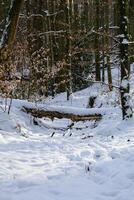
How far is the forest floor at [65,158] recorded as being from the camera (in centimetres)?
645

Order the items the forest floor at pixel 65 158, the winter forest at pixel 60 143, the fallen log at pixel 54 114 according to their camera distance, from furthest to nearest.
Result: the fallen log at pixel 54 114 → the winter forest at pixel 60 143 → the forest floor at pixel 65 158

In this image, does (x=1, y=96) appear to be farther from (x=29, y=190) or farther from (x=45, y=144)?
(x=29, y=190)

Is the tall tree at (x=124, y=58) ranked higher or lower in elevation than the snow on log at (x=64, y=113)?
higher

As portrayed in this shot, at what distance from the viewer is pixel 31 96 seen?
16.4 meters

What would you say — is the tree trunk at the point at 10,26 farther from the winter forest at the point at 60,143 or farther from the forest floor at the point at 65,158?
the forest floor at the point at 65,158

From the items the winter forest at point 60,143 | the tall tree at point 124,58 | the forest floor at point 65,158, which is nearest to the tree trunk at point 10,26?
the winter forest at point 60,143

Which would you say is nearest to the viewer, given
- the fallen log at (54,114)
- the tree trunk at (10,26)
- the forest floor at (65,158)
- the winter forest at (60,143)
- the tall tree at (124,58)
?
the forest floor at (65,158)

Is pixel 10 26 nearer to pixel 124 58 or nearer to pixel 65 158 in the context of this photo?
pixel 124 58

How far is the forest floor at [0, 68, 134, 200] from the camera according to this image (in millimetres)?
6453

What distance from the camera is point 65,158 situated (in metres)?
8.53

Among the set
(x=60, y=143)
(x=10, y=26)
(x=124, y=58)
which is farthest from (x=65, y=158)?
(x=124, y=58)

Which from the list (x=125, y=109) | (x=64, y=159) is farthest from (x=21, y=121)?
(x=64, y=159)

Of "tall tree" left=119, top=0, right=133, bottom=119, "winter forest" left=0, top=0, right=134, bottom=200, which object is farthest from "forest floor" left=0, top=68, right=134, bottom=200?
"tall tree" left=119, top=0, right=133, bottom=119

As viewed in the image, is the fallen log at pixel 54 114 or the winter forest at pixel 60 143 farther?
the fallen log at pixel 54 114
